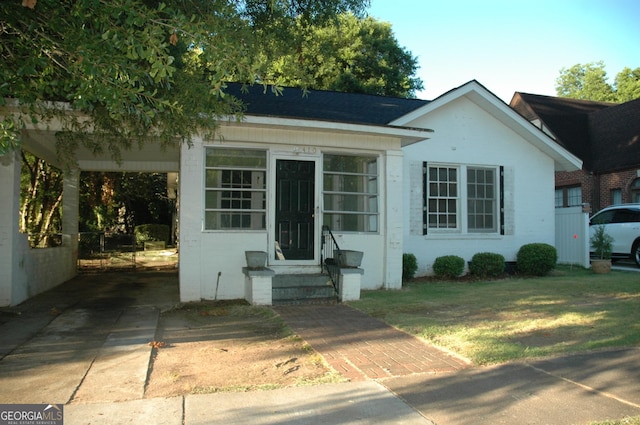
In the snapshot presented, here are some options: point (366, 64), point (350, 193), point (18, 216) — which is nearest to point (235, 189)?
point (350, 193)

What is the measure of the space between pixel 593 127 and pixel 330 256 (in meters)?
19.6

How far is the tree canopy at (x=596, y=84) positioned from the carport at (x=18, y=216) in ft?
119

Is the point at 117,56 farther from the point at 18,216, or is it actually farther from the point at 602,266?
the point at 602,266

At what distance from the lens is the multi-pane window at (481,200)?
12.7 metres

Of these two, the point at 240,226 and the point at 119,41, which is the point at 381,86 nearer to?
the point at 240,226

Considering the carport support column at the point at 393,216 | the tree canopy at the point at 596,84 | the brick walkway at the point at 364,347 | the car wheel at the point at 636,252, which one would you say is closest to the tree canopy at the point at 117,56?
the brick walkway at the point at 364,347

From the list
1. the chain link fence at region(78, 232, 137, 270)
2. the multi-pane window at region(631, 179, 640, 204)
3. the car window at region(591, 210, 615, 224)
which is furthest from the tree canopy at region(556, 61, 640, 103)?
the chain link fence at region(78, 232, 137, 270)

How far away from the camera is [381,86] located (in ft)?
93.0

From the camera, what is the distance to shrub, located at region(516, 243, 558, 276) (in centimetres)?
1221

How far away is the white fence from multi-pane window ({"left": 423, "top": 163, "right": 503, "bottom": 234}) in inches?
115

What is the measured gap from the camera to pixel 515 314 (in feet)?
24.5

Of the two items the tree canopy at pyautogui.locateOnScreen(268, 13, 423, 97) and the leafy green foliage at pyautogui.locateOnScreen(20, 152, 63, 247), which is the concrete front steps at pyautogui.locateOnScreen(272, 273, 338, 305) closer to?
the leafy green foliage at pyautogui.locateOnScreen(20, 152, 63, 247)

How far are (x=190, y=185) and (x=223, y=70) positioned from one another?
431 centimetres

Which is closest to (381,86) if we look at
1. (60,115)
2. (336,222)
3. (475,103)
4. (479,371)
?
(475,103)
